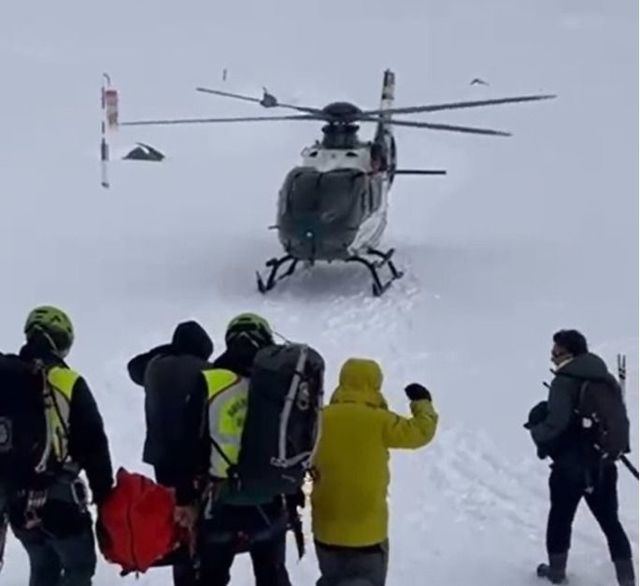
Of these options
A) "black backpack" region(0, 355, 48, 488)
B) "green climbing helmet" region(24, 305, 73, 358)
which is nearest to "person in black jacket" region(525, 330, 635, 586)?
"green climbing helmet" region(24, 305, 73, 358)

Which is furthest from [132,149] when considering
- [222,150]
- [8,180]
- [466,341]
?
[466,341]

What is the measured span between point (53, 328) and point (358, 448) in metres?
1.29

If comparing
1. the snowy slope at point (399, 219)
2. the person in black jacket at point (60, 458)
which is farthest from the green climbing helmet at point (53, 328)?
the snowy slope at point (399, 219)

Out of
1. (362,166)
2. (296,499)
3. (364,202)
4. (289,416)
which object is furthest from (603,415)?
(362,166)

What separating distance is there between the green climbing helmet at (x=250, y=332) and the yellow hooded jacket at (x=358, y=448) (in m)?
0.34

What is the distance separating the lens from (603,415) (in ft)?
21.8

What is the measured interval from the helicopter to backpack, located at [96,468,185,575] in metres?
9.31

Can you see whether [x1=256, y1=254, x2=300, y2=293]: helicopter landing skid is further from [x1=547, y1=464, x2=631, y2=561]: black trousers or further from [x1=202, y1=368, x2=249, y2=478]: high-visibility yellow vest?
[x1=202, y1=368, x2=249, y2=478]: high-visibility yellow vest

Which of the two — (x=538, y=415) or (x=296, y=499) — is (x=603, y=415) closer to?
(x=538, y=415)

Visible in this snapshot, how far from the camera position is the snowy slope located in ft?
31.2

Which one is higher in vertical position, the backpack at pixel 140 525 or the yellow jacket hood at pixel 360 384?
the yellow jacket hood at pixel 360 384

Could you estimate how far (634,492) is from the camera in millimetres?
8977

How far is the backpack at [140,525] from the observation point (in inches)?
217

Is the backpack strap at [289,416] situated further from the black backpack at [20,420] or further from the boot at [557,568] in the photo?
the boot at [557,568]
